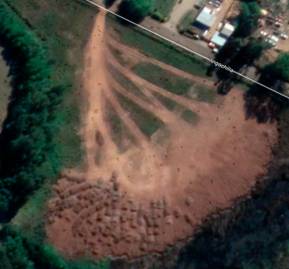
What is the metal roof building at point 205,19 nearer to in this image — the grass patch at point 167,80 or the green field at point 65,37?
the grass patch at point 167,80

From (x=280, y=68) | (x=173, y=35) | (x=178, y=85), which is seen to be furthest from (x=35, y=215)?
(x=280, y=68)

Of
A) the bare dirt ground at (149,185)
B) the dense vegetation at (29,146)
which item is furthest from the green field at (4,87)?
the bare dirt ground at (149,185)

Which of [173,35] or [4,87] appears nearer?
[4,87]

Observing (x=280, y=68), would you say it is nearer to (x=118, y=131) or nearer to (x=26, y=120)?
(x=118, y=131)

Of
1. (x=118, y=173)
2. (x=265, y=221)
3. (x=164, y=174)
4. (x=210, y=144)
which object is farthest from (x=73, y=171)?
(x=265, y=221)

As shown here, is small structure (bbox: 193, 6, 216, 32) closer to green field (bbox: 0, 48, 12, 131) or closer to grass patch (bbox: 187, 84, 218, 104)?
grass patch (bbox: 187, 84, 218, 104)

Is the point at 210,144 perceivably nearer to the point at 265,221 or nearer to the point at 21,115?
the point at 265,221

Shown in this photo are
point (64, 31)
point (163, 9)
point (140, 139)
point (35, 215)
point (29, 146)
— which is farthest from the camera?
point (163, 9)
